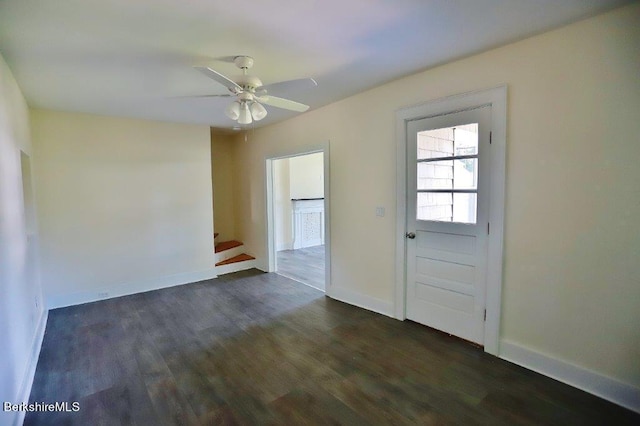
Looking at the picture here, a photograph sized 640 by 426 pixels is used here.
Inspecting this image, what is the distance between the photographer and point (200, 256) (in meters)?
5.09

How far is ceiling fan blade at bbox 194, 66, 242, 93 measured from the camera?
1960mm

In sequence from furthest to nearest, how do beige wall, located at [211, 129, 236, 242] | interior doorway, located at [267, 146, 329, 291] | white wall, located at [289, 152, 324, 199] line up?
white wall, located at [289, 152, 324, 199] < interior doorway, located at [267, 146, 329, 291] < beige wall, located at [211, 129, 236, 242]

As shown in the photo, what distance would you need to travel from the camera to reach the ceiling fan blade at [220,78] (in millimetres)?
1960

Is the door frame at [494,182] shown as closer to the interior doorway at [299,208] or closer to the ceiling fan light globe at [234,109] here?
the ceiling fan light globe at [234,109]

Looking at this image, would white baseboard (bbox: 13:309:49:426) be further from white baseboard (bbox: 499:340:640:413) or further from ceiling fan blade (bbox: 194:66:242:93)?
white baseboard (bbox: 499:340:640:413)

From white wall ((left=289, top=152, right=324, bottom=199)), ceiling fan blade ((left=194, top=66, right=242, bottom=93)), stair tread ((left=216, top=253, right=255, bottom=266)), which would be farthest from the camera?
white wall ((left=289, top=152, right=324, bottom=199))

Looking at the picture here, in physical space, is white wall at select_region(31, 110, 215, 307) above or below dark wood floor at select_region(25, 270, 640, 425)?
above

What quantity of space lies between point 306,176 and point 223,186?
2.15 meters

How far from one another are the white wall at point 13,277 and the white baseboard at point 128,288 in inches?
35.0

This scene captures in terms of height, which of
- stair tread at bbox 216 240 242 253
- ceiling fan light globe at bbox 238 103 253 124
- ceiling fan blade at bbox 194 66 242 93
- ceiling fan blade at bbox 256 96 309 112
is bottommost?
stair tread at bbox 216 240 242 253

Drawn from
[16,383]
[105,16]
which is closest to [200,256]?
[16,383]

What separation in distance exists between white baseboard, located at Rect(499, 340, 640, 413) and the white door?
11.8 inches

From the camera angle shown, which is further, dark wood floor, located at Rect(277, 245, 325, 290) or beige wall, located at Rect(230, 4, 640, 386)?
dark wood floor, located at Rect(277, 245, 325, 290)

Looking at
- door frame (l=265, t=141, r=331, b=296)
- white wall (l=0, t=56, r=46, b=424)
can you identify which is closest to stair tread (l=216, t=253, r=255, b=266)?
door frame (l=265, t=141, r=331, b=296)
